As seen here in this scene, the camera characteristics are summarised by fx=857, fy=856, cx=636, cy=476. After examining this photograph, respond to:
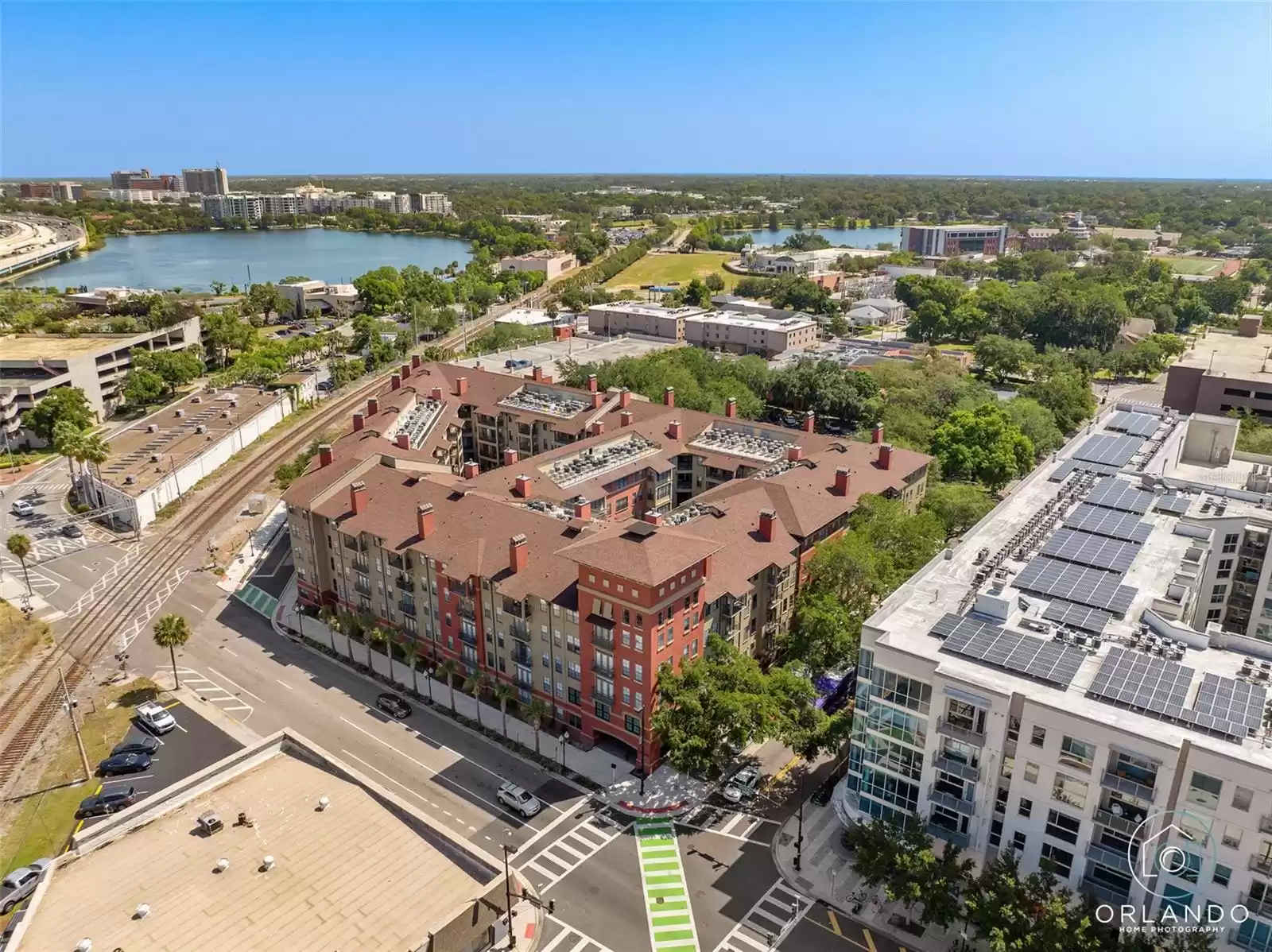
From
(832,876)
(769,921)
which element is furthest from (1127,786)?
(769,921)

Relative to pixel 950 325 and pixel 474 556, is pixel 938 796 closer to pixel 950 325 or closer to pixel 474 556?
pixel 474 556

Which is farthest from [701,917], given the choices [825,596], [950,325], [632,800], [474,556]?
[950,325]

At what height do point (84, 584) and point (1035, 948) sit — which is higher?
point (1035, 948)

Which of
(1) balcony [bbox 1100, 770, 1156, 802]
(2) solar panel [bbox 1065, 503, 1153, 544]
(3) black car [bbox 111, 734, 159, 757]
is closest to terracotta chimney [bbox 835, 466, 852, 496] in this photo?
(2) solar panel [bbox 1065, 503, 1153, 544]

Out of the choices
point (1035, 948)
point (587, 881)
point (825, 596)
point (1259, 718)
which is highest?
point (1259, 718)

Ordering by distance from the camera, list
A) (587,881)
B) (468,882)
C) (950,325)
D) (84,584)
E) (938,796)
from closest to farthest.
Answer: (468,882)
(938,796)
(587,881)
(84,584)
(950,325)

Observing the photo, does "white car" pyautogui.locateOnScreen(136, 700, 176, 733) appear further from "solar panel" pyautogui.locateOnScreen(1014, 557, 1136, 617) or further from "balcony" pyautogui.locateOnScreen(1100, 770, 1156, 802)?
"balcony" pyautogui.locateOnScreen(1100, 770, 1156, 802)

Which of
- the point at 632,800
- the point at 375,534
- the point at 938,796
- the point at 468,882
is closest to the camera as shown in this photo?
the point at 468,882
